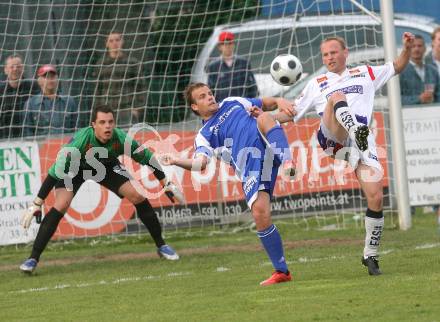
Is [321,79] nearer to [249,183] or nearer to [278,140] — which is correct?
[278,140]

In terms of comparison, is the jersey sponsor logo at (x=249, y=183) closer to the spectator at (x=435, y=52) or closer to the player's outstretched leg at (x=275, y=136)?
the player's outstretched leg at (x=275, y=136)

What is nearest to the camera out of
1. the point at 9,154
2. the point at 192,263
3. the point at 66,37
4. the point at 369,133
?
the point at 369,133

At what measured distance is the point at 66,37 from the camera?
1566 cm

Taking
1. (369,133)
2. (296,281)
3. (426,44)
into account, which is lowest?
(296,281)

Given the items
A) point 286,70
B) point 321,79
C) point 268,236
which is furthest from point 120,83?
point 268,236

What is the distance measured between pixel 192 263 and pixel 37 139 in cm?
392

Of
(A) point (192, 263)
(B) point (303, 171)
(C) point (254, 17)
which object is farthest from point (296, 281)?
(C) point (254, 17)

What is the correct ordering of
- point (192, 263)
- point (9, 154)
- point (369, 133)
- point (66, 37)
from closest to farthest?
point (369, 133) → point (192, 263) → point (9, 154) → point (66, 37)

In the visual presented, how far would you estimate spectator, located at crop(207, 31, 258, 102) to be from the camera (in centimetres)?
1555

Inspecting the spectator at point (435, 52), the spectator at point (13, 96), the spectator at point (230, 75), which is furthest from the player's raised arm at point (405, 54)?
the spectator at point (13, 96)

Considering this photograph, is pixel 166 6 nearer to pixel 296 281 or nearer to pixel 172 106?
pixel 172 106

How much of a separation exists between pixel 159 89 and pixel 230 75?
42.6 inches

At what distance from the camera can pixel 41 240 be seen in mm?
11930

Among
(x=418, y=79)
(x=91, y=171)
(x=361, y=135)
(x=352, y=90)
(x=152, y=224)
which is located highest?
(x=418, y=79)
